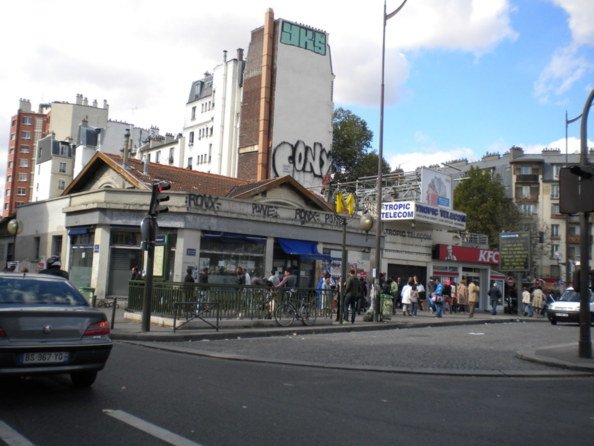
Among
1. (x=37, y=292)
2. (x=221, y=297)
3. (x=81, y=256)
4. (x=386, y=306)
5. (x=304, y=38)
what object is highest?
(x=304, y=38)

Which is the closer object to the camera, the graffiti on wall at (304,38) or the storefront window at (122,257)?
the storefront window at (122,257)

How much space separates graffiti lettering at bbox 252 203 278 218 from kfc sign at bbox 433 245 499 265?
13.4 metres

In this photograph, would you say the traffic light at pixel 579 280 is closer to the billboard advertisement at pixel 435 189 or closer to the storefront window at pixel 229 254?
the storefront window at pixel 229 254

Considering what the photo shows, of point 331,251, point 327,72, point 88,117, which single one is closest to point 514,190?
point 327,72

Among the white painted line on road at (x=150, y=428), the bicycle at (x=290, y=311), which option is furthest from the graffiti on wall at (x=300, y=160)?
the white painted line on road at (x=150, y=428)

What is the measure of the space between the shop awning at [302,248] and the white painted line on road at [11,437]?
22.5m

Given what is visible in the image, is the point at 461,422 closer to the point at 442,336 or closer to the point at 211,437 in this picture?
the point at 211,437

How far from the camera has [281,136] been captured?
4997 cm

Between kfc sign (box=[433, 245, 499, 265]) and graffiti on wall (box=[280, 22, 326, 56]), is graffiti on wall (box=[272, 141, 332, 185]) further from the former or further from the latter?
kfc sign (box=[433, 245, 499, 265])

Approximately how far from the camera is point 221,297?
16.8m

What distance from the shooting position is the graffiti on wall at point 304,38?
50219 mm

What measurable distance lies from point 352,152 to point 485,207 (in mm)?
13871

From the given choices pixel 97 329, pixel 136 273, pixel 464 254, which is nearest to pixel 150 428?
pixel 97 329

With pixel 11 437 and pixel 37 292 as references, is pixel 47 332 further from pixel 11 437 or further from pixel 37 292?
pixel 11 437
